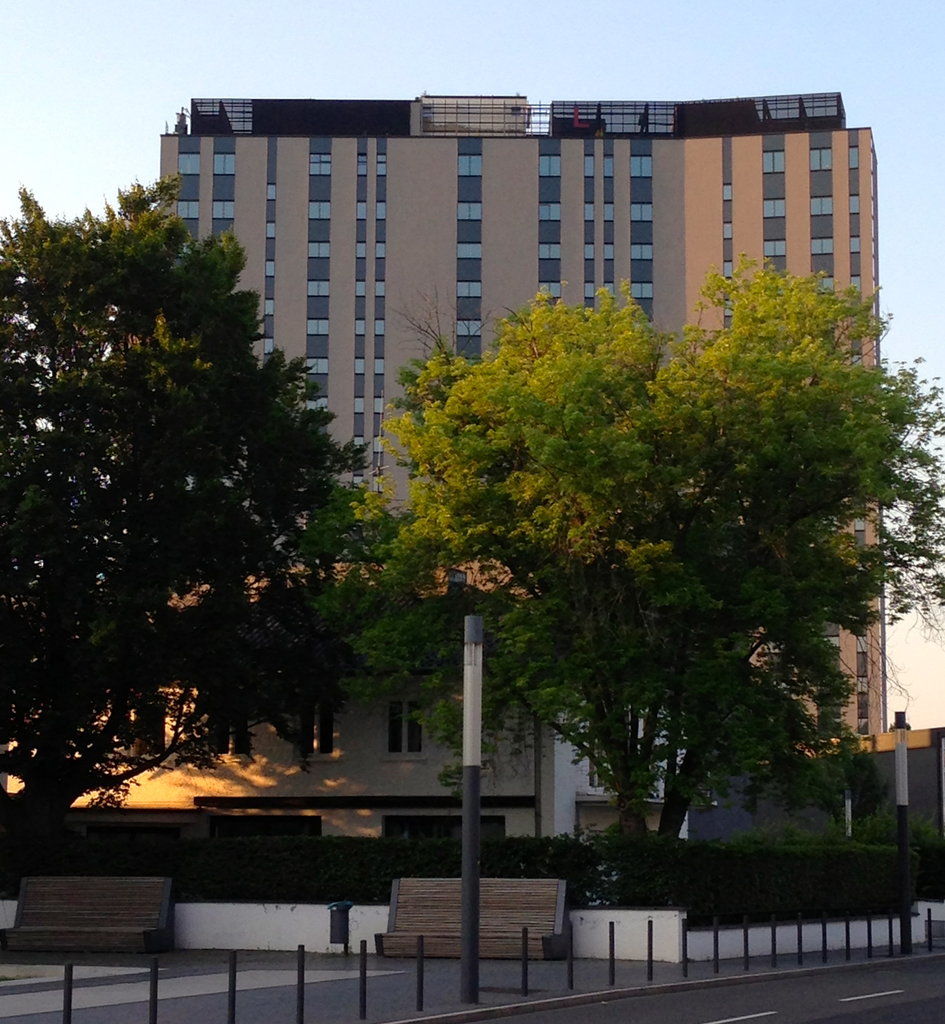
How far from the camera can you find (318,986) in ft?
75.9

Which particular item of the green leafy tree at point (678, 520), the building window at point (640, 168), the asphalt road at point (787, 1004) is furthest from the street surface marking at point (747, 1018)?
the building window at point (640, 168)

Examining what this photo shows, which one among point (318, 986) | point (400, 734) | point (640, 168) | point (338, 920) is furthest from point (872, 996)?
point (640, 168)

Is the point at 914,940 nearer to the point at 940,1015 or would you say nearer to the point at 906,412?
the point at 906,412

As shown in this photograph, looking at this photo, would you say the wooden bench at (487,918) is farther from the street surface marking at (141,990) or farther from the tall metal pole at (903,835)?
the tall metal pole at (903,835)

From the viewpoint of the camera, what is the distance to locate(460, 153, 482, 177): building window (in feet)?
355

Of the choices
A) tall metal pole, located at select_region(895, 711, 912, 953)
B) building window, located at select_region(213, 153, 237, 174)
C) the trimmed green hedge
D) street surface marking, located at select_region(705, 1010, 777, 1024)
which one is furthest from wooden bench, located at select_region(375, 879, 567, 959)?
building window, located at select_region(213, 153, 237, 174)

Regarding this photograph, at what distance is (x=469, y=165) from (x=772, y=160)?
20473mm

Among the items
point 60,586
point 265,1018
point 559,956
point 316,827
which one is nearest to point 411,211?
point 316,827

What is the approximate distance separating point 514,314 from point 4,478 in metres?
11.8

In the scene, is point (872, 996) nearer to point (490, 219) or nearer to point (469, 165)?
point (490, 219)

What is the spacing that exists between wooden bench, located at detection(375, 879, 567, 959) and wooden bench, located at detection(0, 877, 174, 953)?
4921mm

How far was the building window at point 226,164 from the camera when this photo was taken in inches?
4257

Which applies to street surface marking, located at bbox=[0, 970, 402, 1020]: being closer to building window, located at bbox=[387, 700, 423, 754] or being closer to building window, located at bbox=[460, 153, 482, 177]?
building window, located at bbox=[387, 700, 423, 754]

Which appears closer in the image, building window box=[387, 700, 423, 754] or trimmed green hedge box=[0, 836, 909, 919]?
trimmed green hedge box=[0, 836, 909, 919]
